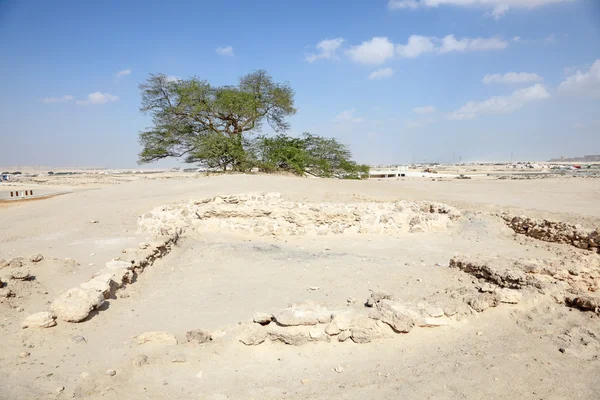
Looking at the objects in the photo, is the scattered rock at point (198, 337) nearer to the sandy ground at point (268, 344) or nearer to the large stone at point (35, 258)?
the sandy ground at point (268, 344)

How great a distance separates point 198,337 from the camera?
3975mm

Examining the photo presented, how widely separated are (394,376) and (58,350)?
3445 mm

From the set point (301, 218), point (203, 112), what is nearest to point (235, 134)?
point (203, 112)

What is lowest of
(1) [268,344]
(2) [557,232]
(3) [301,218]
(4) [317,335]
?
(1) [268,344]

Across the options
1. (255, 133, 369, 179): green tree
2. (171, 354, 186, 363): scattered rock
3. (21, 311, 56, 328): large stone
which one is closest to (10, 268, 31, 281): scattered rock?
(21, 311, 56, 328): large stone

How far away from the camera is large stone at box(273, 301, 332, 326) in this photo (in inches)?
158

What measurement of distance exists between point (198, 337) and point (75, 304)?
5.45 feet

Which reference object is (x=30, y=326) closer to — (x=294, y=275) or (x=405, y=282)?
(x=294, y=275)

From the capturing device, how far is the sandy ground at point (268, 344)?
10.6 ft

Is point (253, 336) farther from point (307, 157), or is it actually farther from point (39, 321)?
point (307, 157)

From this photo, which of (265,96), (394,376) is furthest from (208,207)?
(265,96)

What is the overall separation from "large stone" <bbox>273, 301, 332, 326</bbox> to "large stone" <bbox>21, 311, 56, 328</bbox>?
256 cm

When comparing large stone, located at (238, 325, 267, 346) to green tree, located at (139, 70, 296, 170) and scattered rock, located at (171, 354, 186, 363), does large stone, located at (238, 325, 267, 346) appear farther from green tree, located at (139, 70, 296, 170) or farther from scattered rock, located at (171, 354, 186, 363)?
green tree, located at (139, 70, 296, 170)

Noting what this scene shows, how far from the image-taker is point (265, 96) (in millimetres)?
22062
